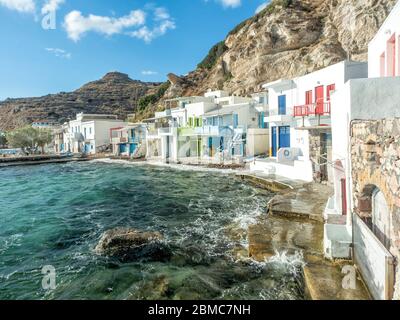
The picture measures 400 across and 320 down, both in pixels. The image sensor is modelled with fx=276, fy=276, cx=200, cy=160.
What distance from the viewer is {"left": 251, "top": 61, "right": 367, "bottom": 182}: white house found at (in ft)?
55.1

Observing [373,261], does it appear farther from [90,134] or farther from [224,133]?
[90,134]

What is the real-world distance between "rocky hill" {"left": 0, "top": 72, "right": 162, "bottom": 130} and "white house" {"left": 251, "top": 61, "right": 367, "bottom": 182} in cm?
7527

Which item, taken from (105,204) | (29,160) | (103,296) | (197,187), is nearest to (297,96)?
(197,187)

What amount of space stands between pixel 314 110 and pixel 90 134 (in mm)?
52150

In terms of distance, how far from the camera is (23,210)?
16.9 metres

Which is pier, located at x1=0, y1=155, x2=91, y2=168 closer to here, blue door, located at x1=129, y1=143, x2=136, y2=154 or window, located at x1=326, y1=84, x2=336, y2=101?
blue door, located at x1=129, y1=143, x2=136, y2=154

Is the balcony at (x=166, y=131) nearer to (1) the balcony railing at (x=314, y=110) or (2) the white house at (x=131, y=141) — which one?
(2) the white house at (x=131, y=141)

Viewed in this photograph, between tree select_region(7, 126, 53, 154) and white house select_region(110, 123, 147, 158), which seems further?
tree select_region(7, 126, 53, 154)

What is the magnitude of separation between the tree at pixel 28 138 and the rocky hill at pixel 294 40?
33.1 meters

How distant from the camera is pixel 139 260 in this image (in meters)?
8.89

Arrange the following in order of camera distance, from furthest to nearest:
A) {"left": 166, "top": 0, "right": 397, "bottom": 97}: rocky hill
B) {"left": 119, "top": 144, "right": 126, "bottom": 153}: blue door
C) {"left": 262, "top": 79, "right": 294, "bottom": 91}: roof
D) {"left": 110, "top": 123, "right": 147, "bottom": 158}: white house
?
1. {"left": 119, "top": 144, "right": 126, "bottom": 153}: blue door
2. {"left": 110, "top": 123, "right": 147, "bottom": 158}: white house
3. {"left": 166, "top": 0, "right": 397, "bottom": 97}: rocky hill
4. {"left": 262, "top": 79, "right": 294, "bottom": 91}: roof

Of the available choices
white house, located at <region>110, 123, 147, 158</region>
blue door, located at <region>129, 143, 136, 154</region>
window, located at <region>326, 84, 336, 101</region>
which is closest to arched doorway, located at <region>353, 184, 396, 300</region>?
window, located at <region>326, 84, 336, 101</region>
